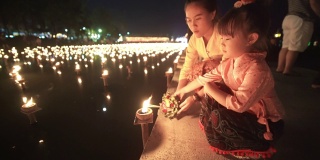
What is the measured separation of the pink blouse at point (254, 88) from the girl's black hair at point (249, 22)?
16 centimetres

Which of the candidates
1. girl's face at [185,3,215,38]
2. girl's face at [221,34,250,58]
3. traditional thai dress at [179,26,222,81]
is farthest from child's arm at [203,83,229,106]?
girl's face at [185,3,215,38]

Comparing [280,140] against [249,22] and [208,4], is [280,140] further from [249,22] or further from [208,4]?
[208,4]

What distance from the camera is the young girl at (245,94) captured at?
1372 millimetres

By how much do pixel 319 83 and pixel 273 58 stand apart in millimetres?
3490

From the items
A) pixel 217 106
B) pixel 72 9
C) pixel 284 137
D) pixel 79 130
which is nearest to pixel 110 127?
pixel 79 130

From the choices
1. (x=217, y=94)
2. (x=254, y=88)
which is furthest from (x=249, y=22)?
(x=217, y=94)

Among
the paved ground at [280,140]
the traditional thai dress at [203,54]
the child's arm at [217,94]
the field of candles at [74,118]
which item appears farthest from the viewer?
the field of candles at [74,118]

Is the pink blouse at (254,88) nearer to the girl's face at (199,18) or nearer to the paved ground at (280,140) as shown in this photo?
the paved ground at (280,140)

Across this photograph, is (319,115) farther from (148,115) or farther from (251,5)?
(148,115)

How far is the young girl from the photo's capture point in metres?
1.37

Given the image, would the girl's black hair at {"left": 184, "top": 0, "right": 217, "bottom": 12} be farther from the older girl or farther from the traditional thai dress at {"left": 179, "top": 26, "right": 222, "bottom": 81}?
the traditional thai dress at {"left": 179, "top": 26, "right": 222, "bottom": 81}

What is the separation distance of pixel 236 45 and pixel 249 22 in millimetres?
192

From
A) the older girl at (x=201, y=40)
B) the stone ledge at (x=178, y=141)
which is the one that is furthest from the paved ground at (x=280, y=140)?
the older girl at (x=201, y=40)

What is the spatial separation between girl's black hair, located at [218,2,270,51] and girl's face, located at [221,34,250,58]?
35mm
